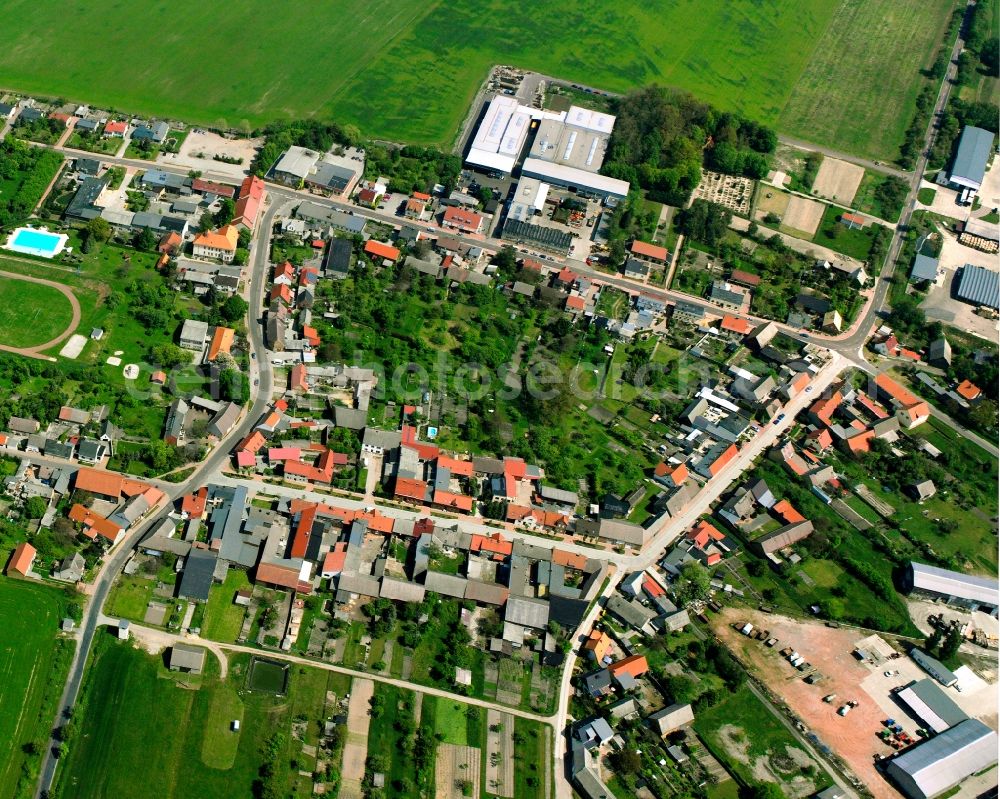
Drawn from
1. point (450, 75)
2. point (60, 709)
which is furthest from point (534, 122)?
point (60, 709)

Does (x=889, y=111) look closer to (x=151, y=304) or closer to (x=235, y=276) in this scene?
(x=235, y=276)

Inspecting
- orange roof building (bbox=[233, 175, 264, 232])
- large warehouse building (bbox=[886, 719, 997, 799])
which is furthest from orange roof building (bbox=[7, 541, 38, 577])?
large warehouse building (bbox=[886, 719, 997, 799])

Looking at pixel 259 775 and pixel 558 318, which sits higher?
pixel 558 318

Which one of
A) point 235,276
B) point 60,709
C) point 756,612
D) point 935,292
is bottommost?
point 60,709

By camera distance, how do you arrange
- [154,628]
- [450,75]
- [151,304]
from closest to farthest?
[154,628]
[151,304]
[450,75]

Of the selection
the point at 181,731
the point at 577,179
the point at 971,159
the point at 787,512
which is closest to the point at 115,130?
the point at 577,179

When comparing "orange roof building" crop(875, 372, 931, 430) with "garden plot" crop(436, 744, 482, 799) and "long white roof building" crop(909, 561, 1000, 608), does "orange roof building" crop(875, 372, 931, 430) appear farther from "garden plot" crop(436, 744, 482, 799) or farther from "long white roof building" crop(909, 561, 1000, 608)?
"garden plot" crop(436, 744, 482, 799)
